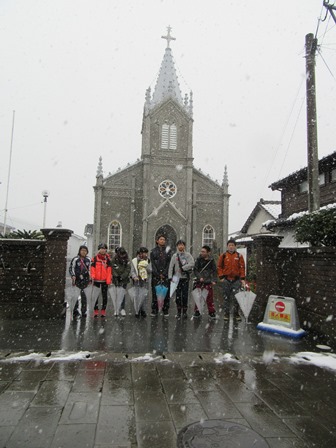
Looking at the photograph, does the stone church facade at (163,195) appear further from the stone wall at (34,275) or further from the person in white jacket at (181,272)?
the stone wall at (34,275)

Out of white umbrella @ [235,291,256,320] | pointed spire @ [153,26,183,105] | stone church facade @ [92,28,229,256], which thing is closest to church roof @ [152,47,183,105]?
pointed spire @ [153,26,183,105]

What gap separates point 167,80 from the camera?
3691cm

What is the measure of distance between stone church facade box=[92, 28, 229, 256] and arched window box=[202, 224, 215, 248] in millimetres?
90

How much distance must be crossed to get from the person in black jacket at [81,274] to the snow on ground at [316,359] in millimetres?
4825

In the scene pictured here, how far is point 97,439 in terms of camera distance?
9.64 feet

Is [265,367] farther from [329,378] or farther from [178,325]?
[178,325]

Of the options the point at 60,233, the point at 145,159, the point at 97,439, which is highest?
the point at 145,159

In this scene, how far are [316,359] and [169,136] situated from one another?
29943 mm

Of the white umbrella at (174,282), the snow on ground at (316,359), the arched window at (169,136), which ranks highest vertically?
the arched window at (169,136)

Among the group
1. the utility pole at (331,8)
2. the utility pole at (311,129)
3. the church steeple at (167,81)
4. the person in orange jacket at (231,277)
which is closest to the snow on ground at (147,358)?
the person in orange jacket at (231,277)

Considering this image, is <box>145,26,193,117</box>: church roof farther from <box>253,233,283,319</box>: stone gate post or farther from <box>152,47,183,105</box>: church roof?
<box>253,233,283,319</box>: stone gate post

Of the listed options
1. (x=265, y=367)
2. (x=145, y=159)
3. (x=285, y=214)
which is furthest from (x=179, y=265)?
(x=145, y=159)

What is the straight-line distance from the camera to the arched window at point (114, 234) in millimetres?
31281

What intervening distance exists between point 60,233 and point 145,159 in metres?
24.6
